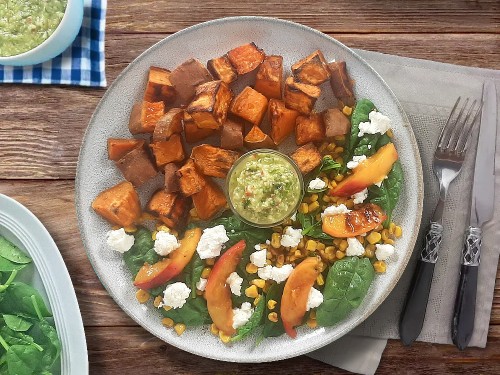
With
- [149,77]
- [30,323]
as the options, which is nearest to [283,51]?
[149,77]

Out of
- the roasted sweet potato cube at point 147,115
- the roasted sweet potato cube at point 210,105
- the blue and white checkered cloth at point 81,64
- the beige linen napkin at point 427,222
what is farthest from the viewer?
the blue and white checkered cloth at point 81,64

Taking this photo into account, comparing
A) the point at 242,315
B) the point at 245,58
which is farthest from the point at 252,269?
the point at 245,58

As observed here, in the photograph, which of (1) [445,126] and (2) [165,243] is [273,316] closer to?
(2) [165,243]

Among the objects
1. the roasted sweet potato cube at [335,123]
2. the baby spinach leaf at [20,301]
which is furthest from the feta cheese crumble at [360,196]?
the baby spinach leaf at [20,301]

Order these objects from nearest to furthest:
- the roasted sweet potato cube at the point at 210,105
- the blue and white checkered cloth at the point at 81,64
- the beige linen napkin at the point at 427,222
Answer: the roasted sweet potato cube at the point at 210,105 < the beige linen napkin at the point at 427,222 < the blue and white checkered cloth at the point at 81,64

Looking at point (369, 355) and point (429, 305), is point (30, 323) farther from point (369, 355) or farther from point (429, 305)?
point (429, 305)

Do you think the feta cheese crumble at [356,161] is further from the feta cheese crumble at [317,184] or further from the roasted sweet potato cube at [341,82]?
the roasted sweet potato cube at [341,82]
